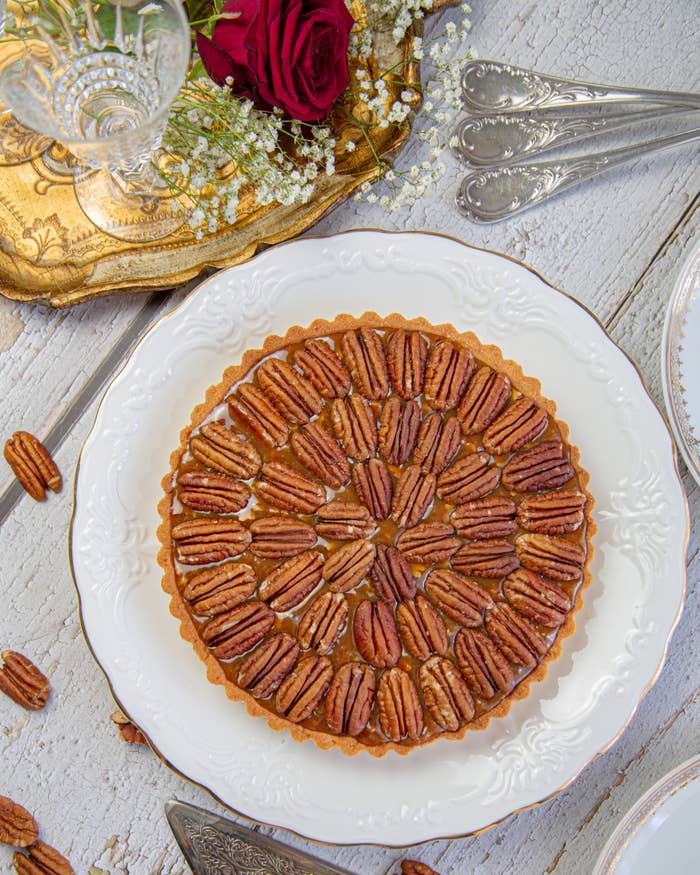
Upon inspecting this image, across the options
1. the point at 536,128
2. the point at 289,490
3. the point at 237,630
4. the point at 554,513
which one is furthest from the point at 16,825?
the point at 536,128

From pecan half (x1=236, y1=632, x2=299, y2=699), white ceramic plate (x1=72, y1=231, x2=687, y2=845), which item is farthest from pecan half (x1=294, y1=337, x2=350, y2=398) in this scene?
pecan half (x1=236, y1=632, x2=299, y2=699)

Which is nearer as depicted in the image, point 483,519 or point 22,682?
point 483,519

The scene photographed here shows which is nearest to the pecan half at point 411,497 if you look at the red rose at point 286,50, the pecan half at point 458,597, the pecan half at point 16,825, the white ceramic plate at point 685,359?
the pecan half at point 458,597

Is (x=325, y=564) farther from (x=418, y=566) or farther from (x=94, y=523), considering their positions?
(x=94, y=523)

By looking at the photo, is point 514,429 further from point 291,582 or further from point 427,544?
point 291,582

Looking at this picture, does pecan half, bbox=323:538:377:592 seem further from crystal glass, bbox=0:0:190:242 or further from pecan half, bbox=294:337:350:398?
crystal glass, bbox=0:0:190:242

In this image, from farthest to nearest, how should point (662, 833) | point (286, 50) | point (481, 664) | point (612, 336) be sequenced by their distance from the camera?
point (612, 336) < point (662, 833) < point (481, 664) < point (286, 50)
